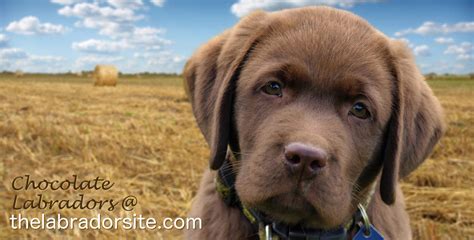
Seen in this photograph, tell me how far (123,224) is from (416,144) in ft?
8.65

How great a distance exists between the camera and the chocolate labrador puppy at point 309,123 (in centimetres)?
265

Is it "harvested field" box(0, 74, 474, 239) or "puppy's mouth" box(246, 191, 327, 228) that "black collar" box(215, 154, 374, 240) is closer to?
"puppy's mouth" box(246, 191, 327, 228)

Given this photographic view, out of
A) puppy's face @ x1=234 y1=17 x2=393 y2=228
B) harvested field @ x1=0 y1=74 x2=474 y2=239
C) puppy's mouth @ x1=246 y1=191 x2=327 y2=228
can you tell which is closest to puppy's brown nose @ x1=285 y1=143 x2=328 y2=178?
puppy's face @ x1=234 y1=17 x2=393 y2=228

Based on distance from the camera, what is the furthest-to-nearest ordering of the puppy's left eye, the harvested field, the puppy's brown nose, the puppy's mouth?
the harvested field → the puppy's left eye → the puppy's mouth → the puppy's brown nose

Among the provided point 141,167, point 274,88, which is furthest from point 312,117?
point 141,167

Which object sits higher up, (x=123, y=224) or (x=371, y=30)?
(x=371, y=30)

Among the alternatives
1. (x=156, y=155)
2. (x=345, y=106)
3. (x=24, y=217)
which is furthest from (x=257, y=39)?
(x=156, y=155)

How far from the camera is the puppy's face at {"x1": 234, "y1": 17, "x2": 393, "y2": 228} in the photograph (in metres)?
2.57

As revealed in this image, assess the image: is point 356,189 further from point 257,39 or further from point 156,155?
point 156,155

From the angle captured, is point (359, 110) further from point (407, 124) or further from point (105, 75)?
point (105, 75)

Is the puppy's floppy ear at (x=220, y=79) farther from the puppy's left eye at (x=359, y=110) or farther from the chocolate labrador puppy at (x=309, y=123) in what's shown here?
the puppy's left eye at (x=359, y=110)

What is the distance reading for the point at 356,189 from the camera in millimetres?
3006

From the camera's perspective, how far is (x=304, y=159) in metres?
2.39

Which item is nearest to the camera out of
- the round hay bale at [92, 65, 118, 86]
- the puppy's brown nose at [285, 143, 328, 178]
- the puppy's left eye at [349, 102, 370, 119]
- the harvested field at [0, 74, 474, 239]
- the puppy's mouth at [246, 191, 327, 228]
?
the puppy's brown nose at [285, 143, 328, 178]
